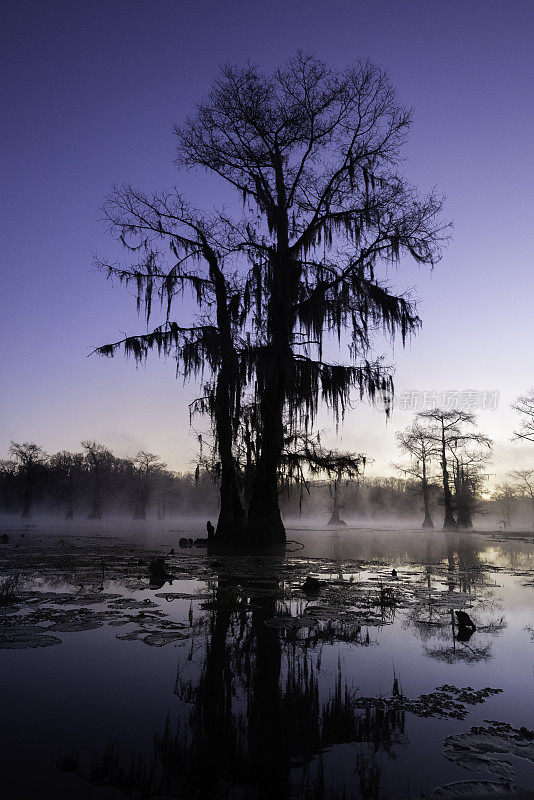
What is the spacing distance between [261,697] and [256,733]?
1.66ft

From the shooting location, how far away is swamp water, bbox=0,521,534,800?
6.50 ft

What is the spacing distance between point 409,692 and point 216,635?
1895 millimetres

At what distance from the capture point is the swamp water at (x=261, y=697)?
1.98 m

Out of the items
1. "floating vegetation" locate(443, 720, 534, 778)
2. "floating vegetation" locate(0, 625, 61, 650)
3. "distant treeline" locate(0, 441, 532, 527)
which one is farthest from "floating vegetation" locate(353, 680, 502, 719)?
"distant treeline" locate(0, 441, 532, 527)

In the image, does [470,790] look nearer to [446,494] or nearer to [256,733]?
[256,733]

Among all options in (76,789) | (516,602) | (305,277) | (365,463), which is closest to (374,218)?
(305,277)

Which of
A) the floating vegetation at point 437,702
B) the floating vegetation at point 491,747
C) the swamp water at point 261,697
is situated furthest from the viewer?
the floating vegetation at point 437,702

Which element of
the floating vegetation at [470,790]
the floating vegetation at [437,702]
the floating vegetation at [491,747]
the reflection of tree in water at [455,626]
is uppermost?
the floating vegetation at [470,790]

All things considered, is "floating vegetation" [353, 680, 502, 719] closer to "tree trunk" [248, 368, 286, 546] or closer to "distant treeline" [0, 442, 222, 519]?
"tree trunk" [248, 368, 286, 546]

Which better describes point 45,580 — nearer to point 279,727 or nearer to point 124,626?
point 124,626

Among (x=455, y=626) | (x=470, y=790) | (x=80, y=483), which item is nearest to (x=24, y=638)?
(x=470, y=790)

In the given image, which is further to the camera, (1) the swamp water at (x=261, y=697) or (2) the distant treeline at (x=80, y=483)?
(2) the distant treeline at (x=80, y=483)

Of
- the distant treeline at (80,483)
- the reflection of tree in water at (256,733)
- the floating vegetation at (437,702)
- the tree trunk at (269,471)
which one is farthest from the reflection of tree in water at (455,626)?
the distant treeline at (80,483)

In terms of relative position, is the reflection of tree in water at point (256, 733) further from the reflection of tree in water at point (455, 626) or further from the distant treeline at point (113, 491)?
the distant treeline at point (113, 491)
